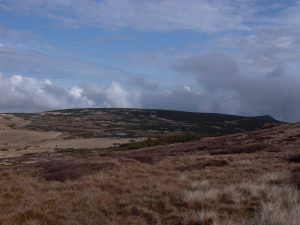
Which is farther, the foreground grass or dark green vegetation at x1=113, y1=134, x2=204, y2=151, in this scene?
dark green vegetation at x1=113, y1=134, x2=204, y2=151

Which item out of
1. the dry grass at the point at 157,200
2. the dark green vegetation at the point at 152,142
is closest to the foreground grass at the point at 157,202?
the dry grass at the point at 157,200

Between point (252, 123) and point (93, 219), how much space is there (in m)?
185

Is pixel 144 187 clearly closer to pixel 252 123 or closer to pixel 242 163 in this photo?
pixel 242 163

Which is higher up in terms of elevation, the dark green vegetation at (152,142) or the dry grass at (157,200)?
the dry grass at (157,200)

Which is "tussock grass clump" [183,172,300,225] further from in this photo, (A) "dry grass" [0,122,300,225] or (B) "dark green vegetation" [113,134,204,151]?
(B) "dark green vegetation" [113,134,204,151]

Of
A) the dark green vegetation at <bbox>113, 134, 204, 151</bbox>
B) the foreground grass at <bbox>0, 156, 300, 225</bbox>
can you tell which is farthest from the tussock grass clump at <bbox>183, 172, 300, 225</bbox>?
the dark green vegetation at <bbox>113, 134, 204, 151</bbox>

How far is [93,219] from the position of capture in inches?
518

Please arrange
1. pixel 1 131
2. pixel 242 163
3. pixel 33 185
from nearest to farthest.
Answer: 1. pixel 33 185
2. pixel 242 163
3. pixel 1 131

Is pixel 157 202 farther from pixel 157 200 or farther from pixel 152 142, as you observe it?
pixel 152 142

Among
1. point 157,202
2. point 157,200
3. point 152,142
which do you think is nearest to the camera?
point 157,202

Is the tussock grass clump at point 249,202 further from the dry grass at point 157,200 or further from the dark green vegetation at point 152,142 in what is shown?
the dark green vegetation at point 152,142

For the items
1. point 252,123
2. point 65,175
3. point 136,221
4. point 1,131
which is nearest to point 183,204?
point 136,221

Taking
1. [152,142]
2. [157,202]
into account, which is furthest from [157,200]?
[152,142]

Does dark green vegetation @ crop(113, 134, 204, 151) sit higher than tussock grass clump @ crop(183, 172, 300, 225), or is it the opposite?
tussock grass clump @ crop(183, 172, 300, 225)
